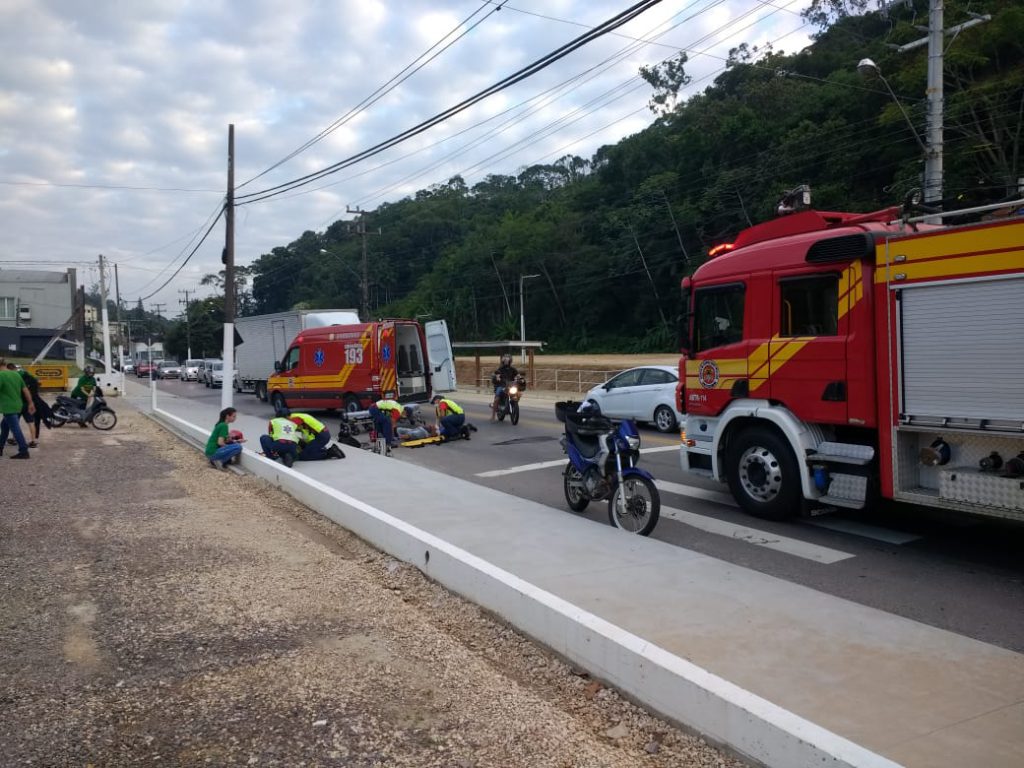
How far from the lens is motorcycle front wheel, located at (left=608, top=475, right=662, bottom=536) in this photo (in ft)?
24.1

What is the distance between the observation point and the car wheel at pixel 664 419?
16.0 metres

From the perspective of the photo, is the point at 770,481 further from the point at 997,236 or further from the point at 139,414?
the point at 139,414

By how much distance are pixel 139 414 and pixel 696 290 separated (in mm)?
20930

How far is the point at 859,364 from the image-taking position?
276 inches

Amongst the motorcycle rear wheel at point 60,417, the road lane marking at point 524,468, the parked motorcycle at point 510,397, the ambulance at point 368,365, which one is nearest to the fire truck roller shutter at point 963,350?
the road lane marking at point 524,468

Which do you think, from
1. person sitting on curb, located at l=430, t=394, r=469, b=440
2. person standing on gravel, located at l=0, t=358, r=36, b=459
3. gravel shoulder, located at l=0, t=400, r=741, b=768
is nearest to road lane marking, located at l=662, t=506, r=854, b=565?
gravel shoulder, located at l=0, t=400, r=741, b=768

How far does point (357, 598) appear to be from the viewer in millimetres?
5781

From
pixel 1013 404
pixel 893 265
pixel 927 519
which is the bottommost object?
pixel 927 519

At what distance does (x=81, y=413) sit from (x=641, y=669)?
63.1 feet

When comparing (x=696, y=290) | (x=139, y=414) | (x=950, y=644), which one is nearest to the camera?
(x=950, y=644)

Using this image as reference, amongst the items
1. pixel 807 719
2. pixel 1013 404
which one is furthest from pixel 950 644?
pixel 1013 404

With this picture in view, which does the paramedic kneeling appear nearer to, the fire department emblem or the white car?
the fire department emblem

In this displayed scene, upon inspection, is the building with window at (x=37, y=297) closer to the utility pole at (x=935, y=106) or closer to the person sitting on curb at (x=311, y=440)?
the person sitting on curb at (x=311, y=440)

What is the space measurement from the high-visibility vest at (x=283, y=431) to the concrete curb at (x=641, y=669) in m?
5.01
